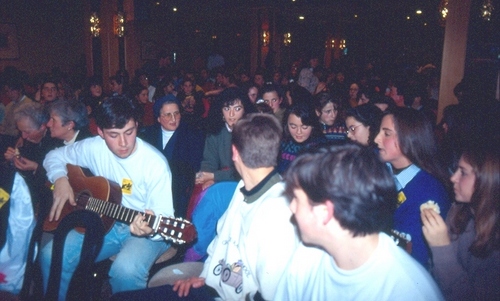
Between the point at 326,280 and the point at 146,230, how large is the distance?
1319 millimetres

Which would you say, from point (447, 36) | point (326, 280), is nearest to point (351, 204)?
point (326, 280)

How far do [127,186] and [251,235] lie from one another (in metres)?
1.44

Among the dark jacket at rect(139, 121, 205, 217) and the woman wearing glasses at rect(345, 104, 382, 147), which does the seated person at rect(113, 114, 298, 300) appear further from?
the dark jacket at rect(139, 121, 205, 217)

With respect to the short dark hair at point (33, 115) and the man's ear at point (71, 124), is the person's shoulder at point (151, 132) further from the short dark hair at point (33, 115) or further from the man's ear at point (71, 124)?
the short dark hair at point (33, 115)

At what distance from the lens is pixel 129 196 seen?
2961 millimetres

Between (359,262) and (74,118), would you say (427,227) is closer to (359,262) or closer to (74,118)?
(359,262)

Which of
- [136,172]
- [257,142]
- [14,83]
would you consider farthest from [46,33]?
[257,142]

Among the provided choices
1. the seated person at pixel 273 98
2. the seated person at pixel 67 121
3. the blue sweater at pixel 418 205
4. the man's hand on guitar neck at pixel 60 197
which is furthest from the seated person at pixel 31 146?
the blue sweater at pixel 418 205

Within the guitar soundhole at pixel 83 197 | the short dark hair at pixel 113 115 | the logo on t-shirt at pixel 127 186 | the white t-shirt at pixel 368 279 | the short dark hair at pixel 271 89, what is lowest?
the guitar soundhole at pixel 83 197

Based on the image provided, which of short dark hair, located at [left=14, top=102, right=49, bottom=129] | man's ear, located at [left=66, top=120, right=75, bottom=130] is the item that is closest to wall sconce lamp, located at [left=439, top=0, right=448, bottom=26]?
man's ear, located at [left=66, top=120, right=75, bottom=130]

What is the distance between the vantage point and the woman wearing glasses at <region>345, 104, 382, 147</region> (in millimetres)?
3430

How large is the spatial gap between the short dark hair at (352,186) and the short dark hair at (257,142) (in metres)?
0.58

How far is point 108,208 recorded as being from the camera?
280 cm

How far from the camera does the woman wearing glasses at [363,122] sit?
3430mm
